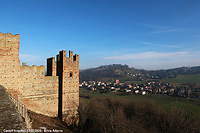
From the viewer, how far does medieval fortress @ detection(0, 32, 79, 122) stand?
1264cm

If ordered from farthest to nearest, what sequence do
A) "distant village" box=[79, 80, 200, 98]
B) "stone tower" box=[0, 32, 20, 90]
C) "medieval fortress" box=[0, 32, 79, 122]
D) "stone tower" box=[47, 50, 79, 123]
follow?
"distant village" box=[79, 80, 200, 98]
"stone tower" box=[47, 50, 79, 123]
"medieval fortress" box=[0, 32, 79, 122]
"stone tower" box=[0, 32, 20, 90]

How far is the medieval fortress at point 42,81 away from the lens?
1264 centimetres

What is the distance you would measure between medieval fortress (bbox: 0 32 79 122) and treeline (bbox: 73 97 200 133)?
330cm

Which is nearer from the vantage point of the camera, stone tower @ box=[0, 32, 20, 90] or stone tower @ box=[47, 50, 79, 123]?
stone tower @ box=[0, 32, 20, 90]

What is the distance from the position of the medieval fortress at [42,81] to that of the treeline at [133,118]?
3297mm

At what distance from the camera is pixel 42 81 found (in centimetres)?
1498

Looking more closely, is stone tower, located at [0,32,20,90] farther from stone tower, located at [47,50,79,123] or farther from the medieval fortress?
A: stone tower, located at [47,50,79,123]

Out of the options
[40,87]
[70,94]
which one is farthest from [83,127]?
[40,87]

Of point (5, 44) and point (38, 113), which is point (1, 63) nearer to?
point (5, 44)

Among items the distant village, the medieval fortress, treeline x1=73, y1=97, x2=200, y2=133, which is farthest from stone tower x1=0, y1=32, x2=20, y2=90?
the distant village

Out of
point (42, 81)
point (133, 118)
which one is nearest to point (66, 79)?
point (42, 81)

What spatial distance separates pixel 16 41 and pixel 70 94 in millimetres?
8506

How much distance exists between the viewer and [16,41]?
43.2 feet

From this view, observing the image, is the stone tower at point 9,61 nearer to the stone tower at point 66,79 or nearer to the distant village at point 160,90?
the stone tower at point 66,79
